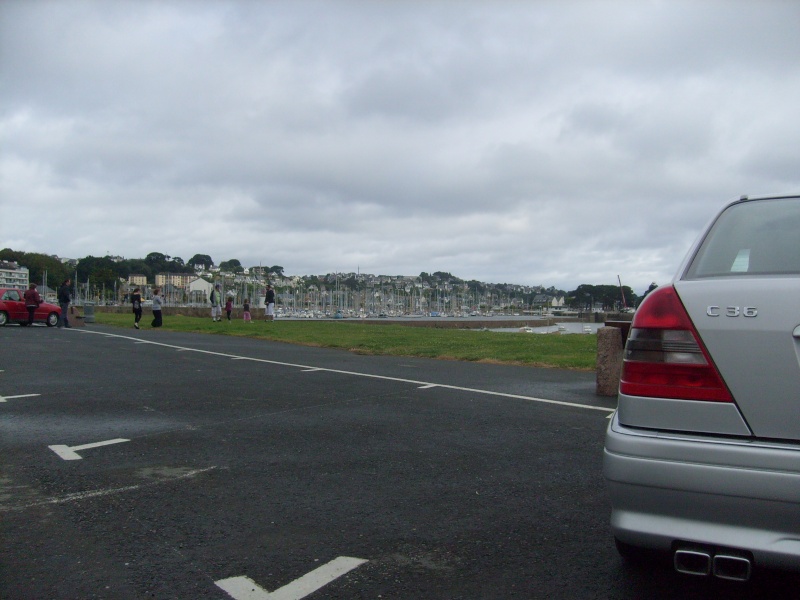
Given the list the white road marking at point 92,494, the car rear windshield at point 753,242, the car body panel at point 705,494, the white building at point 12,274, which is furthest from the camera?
the white building at point 12,274

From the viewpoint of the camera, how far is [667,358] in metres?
2.83

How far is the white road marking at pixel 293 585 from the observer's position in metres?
3.02

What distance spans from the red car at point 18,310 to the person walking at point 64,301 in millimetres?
926

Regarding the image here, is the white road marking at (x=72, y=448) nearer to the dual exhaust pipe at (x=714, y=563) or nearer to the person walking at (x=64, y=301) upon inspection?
the dual exhaust pipe at (x=714, y=563)

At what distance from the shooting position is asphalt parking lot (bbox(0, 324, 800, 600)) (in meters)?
3.19

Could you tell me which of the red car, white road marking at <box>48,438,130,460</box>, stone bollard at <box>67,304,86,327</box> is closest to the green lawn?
white road marking at <box>48,438,130,460</box>

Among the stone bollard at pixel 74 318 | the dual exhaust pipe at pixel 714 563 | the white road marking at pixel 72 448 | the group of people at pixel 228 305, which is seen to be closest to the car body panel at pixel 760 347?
the dual exhaust pipe at pixel 714 563

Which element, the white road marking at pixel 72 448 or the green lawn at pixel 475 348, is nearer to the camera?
the white road marking at pixel 72 448

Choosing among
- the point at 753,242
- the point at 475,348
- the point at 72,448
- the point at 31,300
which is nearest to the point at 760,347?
the point at 753,242

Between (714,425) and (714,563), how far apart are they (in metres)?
0.53

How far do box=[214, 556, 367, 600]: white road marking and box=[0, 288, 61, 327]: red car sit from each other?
28.7 metres

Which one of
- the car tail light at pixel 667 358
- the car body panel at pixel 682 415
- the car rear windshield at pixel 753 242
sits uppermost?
the car rear windshield at pixel 753 242

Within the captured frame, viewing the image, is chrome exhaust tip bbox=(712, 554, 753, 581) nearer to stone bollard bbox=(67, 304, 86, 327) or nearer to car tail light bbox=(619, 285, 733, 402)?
car tail light bbox=(619, 285, 733, 402)

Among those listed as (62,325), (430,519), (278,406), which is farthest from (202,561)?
(62,325)
